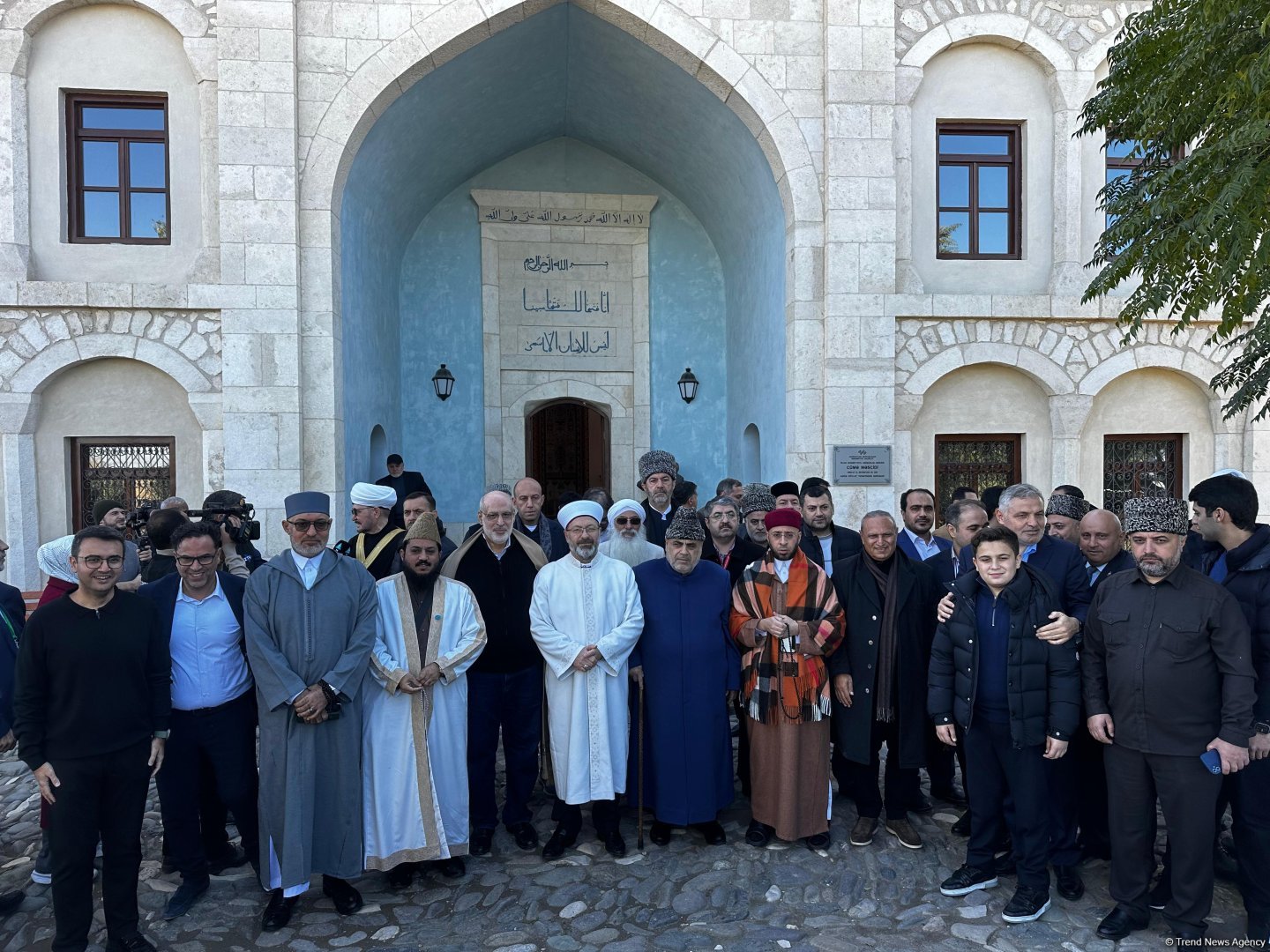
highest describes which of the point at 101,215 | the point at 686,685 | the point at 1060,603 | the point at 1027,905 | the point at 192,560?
the point at 101,215

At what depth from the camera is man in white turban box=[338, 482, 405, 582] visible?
4.59 m

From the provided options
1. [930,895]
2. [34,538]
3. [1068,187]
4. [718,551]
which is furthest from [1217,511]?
[34,538]

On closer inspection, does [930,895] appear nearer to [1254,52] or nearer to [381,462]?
[1254,52]

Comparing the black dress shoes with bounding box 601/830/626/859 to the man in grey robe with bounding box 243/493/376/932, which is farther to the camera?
the black dress shoes with bounding box 601/830/626/859

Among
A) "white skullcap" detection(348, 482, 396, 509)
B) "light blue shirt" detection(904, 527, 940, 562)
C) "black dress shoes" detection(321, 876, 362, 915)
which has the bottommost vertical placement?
"black dress shoes" detection(321, 876, 362, 915)

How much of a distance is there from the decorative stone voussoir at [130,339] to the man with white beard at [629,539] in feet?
15.8

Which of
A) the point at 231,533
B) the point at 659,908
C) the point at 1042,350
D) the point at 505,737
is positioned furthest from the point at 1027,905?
the point at 1042,350

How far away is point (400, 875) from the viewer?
11.9ft

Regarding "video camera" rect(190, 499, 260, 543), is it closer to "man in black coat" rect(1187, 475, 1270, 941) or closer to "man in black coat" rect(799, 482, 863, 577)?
→ "man in black coat" rect(799, 482, 863, 577)

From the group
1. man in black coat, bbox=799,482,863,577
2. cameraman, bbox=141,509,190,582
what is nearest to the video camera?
cameraman, bbox=141,509,190,582

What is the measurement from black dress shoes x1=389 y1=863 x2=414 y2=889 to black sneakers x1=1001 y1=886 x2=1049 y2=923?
8.24 ft

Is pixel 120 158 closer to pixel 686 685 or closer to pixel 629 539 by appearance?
pixel 629 539

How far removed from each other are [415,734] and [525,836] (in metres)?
0.82

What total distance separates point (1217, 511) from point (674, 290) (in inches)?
325
